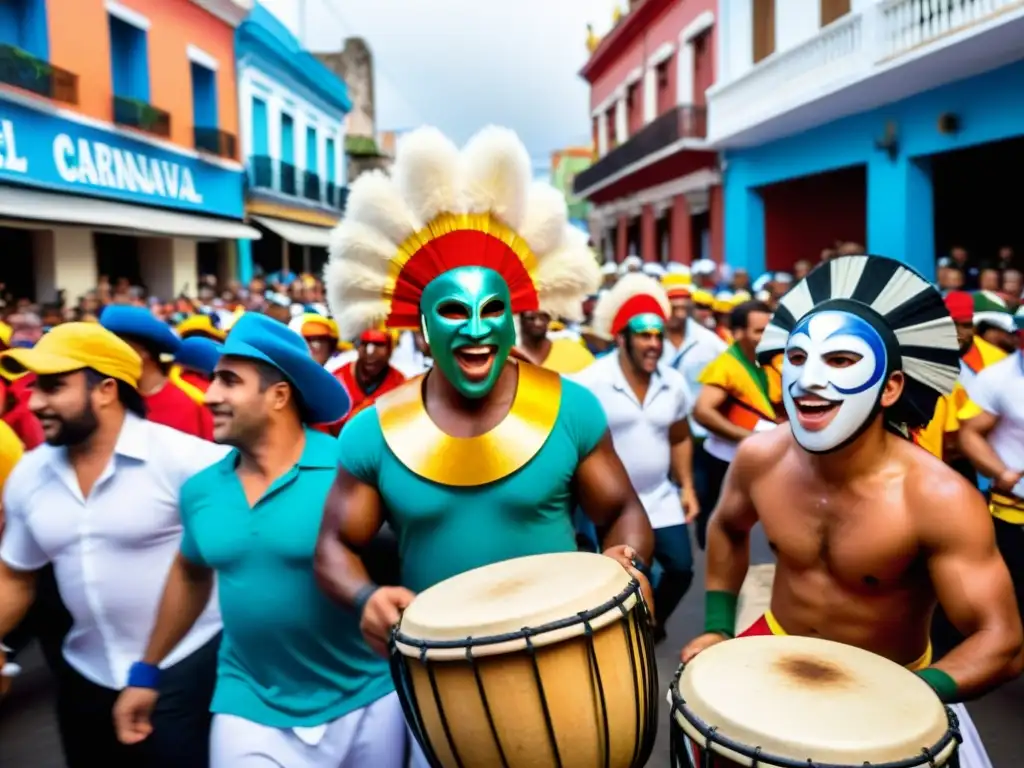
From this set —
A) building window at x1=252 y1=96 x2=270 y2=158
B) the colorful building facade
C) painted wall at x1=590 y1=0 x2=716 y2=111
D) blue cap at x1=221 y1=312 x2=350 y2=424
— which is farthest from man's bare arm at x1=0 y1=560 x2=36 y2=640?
building window at x1=252 y1=96 x2=270 y2=158

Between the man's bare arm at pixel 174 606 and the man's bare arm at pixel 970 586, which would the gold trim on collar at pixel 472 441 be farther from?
the man's bare arm at pixel 970 586

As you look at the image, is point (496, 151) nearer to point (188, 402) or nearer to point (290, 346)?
point (290, 346)

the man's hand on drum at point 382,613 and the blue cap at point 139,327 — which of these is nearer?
the man's hand on drum at point 382,613

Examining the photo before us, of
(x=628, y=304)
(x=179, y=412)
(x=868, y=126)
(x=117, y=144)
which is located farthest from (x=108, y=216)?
(x=628, y=304)

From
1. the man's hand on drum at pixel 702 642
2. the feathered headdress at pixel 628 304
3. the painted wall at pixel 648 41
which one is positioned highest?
the painted wall at pixel 648 41

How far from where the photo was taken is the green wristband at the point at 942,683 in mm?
2188

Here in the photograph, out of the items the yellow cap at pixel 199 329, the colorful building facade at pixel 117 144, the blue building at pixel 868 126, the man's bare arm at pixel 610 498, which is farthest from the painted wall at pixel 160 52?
the man's bare arm at pixel 610 498

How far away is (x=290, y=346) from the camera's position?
10.2 feet

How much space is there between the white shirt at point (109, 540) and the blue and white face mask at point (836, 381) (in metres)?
1.92

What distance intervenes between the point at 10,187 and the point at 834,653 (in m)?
14.7

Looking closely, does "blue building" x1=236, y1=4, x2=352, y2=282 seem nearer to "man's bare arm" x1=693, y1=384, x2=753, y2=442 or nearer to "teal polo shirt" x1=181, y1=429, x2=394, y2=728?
"man's bare arm" x1=693, y1=384, x2=753, y2=442

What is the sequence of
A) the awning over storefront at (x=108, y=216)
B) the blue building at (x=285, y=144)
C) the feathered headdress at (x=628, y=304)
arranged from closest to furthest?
the feathered headdress at (x=628, y=304), the awning over storefront at (x=108, y=216), the blue building at (x=285, y=144)

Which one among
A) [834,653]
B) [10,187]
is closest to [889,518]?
[834,653]

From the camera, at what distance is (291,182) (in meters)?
26.2
